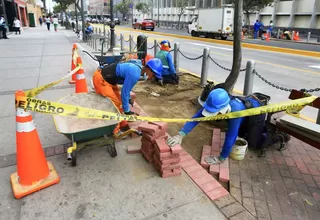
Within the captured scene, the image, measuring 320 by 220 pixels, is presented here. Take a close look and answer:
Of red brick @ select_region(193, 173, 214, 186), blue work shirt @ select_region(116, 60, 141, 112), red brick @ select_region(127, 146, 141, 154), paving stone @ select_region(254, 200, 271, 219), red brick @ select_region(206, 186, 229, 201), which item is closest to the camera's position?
paving stone @ select_region(254, 200, 271, 219)

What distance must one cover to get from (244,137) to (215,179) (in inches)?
44.6

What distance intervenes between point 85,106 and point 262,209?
8.70ft

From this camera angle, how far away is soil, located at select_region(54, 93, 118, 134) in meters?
3.24

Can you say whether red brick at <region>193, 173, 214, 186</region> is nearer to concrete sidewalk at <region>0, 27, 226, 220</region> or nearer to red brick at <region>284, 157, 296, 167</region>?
concrete sidewalk at <region>0, 27, 226, 220</region>

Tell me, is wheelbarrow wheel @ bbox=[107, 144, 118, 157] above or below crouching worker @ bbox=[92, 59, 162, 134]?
below

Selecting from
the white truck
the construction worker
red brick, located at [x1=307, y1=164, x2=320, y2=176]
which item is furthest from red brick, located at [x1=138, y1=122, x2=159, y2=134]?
the white truck

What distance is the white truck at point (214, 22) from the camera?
24.1m

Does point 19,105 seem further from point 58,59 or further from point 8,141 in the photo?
point 58,59

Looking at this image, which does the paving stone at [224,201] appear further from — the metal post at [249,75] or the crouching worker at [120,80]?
the metal post at [249,75]

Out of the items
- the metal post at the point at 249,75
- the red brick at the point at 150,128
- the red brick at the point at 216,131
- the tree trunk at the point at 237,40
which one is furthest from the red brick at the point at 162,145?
the metal post at the point at 249,75

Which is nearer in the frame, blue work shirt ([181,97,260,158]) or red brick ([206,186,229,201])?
red brick ([206,186,229,201])

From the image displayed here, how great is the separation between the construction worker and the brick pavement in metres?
3.79

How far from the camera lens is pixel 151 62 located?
5.30 m

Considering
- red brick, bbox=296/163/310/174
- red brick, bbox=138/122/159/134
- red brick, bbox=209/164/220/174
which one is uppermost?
red brick, bbox=138/122/159/134
